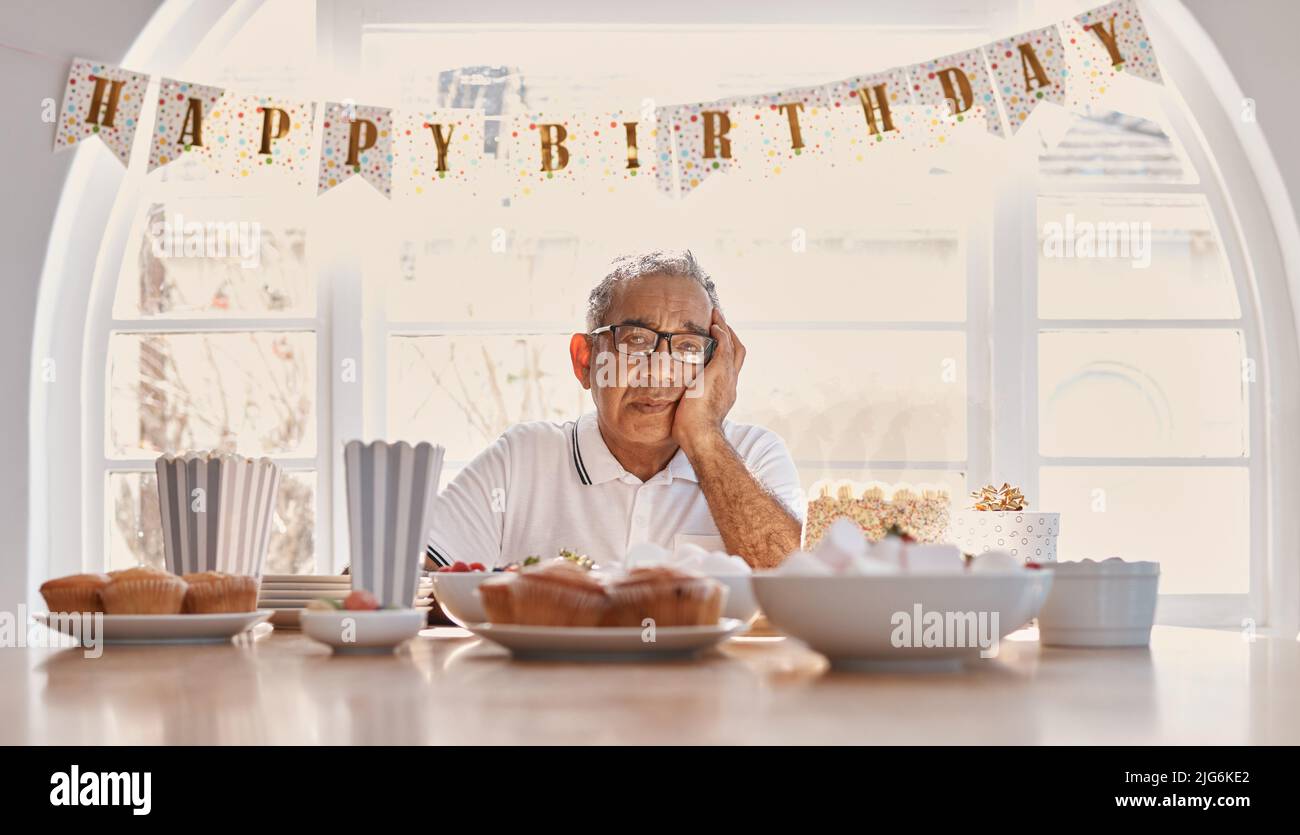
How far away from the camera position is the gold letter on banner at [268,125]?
2730 millimetres

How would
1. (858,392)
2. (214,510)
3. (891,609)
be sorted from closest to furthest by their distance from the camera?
1. (891,609)
2. (214,510)
3. (858,392)

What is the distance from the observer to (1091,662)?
0.92 meters

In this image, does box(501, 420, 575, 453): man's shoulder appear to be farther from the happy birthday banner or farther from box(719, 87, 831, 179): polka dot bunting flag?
box(719, 87, 831, 179): polka dot bunting flag

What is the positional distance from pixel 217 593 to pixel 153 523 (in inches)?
79.4

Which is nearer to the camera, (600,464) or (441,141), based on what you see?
(600,464)

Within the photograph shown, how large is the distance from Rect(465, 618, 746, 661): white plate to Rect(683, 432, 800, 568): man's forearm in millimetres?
1049

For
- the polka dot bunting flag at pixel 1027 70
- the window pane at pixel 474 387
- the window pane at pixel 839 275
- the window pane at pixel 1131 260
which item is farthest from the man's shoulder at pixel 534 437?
the window pane at pixel 1131 260

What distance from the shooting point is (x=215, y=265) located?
9.62 ft

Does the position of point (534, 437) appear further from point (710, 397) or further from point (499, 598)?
point (499, 598)

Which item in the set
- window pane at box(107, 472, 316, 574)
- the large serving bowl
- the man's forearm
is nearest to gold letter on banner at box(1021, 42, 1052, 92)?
the man's forearm

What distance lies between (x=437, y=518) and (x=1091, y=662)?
1299mm

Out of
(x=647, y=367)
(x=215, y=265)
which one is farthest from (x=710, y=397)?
(x=215, y=265)

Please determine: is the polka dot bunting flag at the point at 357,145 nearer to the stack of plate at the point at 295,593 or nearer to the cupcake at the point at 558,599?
the stack of plate at the point at 295,593

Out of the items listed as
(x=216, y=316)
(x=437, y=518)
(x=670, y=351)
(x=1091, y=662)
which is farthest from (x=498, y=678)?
(x=216, y=316)
